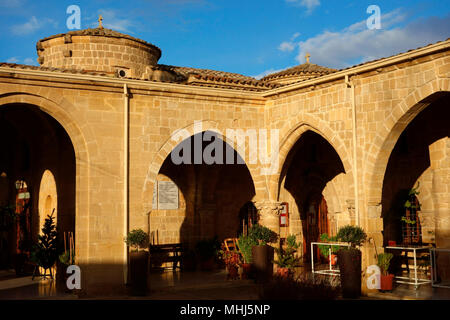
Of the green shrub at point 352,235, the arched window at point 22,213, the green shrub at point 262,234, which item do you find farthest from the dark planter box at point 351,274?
the arched window at point 22,213

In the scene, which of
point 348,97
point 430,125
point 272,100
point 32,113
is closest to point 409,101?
point 348,97

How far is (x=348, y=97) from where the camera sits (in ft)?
38.5

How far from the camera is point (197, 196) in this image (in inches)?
635

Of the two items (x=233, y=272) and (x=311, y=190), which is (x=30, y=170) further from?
(x=311, y=190)

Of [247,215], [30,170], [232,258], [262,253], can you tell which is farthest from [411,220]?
[30,170]

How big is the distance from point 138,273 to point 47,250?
124 inches

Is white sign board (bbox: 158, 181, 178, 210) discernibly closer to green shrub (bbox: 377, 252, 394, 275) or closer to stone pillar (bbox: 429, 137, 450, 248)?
green shrub (bbox: 377, 252, 394, 275)

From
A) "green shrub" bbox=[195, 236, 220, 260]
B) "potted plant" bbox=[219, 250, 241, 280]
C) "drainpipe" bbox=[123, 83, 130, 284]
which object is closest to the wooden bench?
"green shrub" bbox=[195, 236, 220, 260]

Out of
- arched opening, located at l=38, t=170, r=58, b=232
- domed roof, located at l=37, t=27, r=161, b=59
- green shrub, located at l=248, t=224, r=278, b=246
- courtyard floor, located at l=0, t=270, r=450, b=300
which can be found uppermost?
domed roof, located at l=37, t=27, r=161, b=59

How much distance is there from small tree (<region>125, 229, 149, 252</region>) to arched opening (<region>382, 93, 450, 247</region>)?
18.3 ft

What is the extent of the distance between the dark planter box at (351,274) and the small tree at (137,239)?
3901 millimetres

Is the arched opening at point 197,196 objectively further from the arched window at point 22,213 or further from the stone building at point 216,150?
the arched window at point 22,213

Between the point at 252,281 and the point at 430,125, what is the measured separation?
17.3 feet

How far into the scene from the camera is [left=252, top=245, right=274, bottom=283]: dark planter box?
12.5 m
